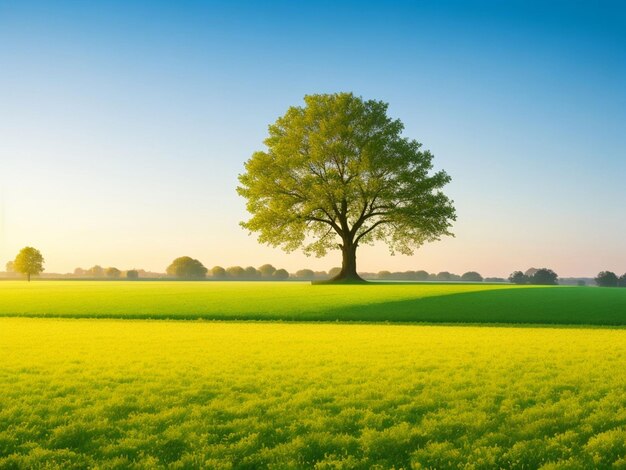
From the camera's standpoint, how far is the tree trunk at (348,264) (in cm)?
5831

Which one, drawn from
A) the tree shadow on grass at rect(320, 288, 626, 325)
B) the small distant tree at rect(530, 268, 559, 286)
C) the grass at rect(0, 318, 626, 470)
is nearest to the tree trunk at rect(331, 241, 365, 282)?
the tree shadow on grass at rect(320, 288, 626, 325)

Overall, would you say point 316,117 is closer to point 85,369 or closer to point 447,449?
point 85,369

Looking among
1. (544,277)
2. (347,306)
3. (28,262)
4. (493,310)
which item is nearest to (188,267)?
(28,262)

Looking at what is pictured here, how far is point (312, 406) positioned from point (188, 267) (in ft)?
438

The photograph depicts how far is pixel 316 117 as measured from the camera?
59.2 meters

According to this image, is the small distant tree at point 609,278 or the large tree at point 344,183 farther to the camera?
the small distant tree at point 609,278

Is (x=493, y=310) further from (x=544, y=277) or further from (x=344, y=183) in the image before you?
(x=544, y=277)

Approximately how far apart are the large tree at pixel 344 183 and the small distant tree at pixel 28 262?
8763 cm

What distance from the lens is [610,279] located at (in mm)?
95688

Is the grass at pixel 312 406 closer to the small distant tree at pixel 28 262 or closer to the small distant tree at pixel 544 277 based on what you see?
the small distant tree at pixel 544 277

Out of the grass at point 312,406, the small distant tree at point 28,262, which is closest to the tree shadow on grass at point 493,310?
the grass at point 312,406

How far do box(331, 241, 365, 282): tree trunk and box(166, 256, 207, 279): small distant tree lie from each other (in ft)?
285

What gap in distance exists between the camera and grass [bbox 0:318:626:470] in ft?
28.7

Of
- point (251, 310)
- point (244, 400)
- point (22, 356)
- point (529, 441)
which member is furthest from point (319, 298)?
point (529, 441)
